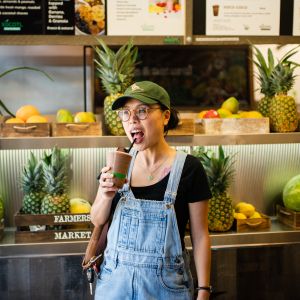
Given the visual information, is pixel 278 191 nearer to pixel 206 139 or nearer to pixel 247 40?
pixel 206 139

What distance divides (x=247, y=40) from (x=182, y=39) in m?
0.51

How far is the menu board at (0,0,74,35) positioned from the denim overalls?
1.97 m

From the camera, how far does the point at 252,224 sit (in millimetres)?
3379

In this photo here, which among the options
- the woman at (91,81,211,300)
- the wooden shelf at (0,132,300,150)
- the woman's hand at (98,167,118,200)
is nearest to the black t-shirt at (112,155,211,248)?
the woman at (91,81,211,300)

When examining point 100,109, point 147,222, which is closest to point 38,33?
point 100,109

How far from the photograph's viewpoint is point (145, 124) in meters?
2.08

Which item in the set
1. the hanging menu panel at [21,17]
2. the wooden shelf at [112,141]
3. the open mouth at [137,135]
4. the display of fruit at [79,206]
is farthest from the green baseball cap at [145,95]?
the hanging menu panel at [21,17]

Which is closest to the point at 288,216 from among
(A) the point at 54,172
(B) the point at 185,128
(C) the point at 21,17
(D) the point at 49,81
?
(B) the point at 185,128

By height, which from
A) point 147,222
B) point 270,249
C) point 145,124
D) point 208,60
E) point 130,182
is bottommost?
point 270,249

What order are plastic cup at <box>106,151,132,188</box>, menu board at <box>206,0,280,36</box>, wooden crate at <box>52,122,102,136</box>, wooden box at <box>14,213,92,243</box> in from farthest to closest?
menu board at <box>206,0,280,36</box> → wooden crate at <box>52,122,102,136</box> → wooden box at <box>14,213,92,243</box> → plastic cup at <box>106,151,132,188</box>

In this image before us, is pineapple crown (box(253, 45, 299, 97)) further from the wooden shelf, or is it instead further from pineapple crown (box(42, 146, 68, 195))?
pineapple crown (box(42, 146, 68, 195))

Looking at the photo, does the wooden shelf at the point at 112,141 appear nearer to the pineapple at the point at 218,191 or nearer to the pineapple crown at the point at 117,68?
the pineapple at the point at 218,191

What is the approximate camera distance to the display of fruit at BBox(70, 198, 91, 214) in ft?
10.9

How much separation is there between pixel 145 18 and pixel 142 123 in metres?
1.88
